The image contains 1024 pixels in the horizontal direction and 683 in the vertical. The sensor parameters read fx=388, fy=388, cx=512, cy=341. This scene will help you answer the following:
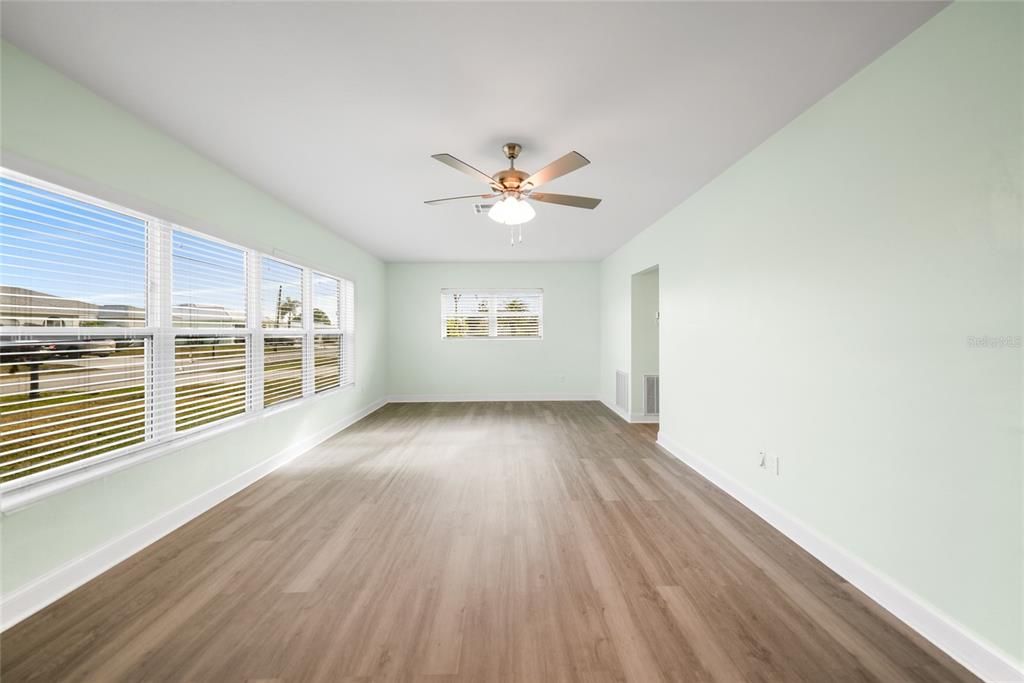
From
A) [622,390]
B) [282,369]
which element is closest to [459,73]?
[282,369]

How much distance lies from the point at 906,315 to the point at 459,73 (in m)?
2.24

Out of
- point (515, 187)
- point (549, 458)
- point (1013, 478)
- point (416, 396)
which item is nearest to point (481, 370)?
point (416, 396)

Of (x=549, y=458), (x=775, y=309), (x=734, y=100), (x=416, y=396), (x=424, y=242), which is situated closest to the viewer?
(x=734, y=100)

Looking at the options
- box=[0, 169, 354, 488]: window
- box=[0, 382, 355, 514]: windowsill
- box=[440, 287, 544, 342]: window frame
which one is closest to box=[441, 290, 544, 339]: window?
box=[440, 287, 544, 342]: window frame

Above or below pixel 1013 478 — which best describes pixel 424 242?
above

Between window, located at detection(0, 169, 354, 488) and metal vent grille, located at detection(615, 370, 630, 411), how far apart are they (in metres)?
4.22

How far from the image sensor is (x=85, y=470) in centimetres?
196

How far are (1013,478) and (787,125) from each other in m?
1.98

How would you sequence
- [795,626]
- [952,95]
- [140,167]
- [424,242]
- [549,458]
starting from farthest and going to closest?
[424,242] → [549,458] → [140,167] → [795,626] → [952,95]

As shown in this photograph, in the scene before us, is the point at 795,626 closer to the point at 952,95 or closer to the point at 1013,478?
the point at 1013,478

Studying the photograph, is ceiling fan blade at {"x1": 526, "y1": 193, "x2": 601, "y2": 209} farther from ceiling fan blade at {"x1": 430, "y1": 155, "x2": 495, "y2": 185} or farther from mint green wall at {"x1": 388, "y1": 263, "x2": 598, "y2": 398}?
mint green wall at {"x1": 388, "y1": 263, "x2": 598, "y2": 398}

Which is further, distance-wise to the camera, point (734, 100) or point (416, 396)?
point (416, 396)

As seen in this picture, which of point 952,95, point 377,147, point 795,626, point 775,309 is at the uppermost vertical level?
point 377,147

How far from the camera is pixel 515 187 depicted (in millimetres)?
2580
